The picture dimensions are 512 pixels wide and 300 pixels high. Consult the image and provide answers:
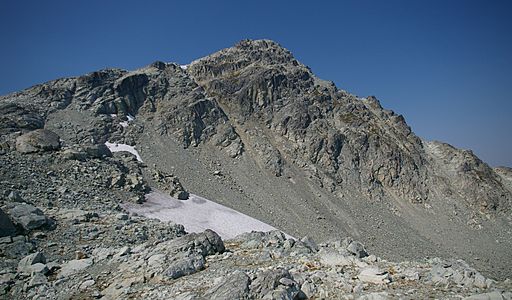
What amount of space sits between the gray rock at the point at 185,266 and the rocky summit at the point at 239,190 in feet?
0.24

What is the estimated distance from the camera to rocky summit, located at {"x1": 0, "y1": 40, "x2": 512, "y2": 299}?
40.5 ft

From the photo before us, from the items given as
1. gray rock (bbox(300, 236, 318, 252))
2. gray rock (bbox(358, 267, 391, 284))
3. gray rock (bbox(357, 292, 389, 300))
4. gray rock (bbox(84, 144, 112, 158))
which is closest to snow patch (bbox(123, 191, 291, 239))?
gray rock (bbox(84, 144, 112, 158))

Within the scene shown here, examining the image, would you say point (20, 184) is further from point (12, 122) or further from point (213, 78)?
point (213, 78)

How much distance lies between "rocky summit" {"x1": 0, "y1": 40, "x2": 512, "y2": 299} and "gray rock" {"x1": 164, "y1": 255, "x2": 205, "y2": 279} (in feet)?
0.24

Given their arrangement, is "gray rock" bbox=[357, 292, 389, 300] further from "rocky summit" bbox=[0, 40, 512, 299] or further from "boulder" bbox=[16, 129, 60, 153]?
"boulder" bbox=[16, 129, 60, 153]

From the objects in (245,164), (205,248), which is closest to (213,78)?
(245,164)

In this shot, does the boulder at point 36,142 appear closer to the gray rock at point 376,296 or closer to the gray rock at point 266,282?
the gray rock at point 266,282

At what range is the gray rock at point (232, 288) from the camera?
9945 mm

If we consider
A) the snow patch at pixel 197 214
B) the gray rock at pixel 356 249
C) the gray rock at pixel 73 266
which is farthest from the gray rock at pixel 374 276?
the snow patch at pixel 197 214

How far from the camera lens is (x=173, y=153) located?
70.7 m

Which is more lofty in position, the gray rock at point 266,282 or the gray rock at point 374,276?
the gray rock at point 374,276

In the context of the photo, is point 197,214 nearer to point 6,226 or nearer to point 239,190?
point 239,190

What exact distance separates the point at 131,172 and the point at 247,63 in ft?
211

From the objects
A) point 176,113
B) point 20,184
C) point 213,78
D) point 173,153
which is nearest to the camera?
point 20,184
